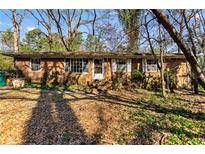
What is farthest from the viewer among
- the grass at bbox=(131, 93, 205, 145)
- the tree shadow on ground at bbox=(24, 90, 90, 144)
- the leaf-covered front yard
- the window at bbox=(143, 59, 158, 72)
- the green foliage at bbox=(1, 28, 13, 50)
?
the green foliage at bbox=(1, 28, 13, 50)

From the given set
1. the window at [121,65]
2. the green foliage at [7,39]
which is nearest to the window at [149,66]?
the window at [121,65]

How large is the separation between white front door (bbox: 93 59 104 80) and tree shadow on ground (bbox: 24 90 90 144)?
9.23 metres

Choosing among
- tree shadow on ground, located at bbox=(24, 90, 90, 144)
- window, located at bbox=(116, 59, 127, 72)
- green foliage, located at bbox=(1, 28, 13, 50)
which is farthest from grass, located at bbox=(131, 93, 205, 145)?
green foliage, located at bbox=(1, 28, 13, 50)

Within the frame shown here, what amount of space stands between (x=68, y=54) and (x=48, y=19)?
11804 mm

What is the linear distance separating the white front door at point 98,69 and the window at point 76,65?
2.04 feet

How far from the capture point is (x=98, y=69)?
18.5m

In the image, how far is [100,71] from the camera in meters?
18.4

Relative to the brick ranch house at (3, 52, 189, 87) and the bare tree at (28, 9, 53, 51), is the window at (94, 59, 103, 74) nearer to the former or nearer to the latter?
the brick ranch house at (3, 52, 189, 87)

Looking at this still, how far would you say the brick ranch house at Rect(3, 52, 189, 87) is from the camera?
59.8 ft

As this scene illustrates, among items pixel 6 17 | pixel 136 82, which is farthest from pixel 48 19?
pixel 136 82

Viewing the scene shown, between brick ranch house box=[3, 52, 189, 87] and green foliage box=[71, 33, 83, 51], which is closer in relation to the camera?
brick ranch house box=[3, 52, 189, 87]

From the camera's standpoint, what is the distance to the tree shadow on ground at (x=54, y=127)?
5.99 m

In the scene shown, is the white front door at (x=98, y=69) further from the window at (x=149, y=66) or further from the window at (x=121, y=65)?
the window at (x=149, y=66)
